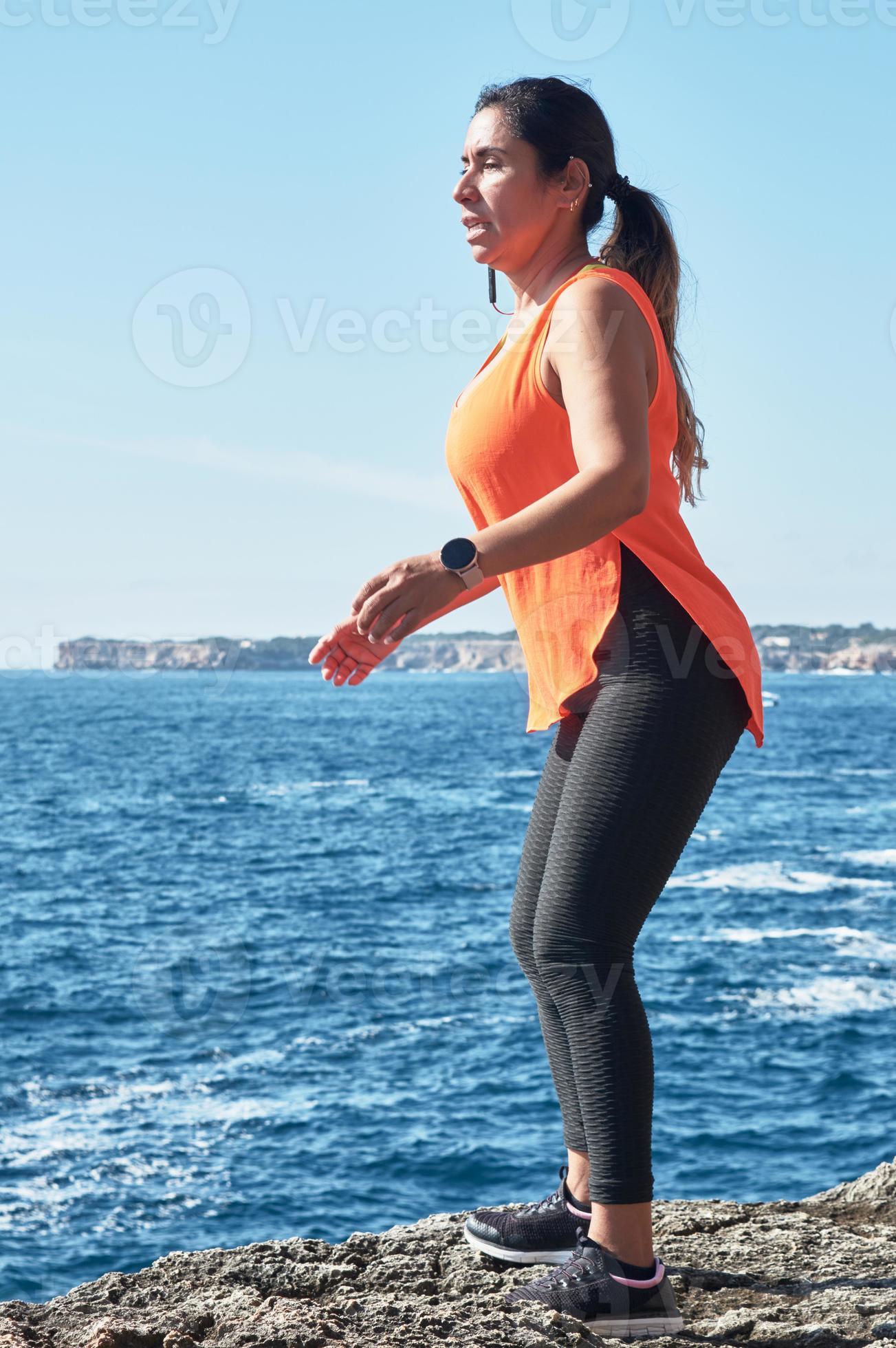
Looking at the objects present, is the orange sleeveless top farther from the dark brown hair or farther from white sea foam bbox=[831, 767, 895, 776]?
white sea foam bbox=[831, 767, 895, 776]

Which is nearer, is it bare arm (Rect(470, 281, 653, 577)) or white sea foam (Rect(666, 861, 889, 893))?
bare arm (Rect(470, 281, 653, 577))

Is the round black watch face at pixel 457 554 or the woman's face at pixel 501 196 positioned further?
the woman's face at pixel 501 196

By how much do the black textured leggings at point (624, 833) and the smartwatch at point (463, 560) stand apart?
0.44m

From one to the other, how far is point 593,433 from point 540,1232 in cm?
178

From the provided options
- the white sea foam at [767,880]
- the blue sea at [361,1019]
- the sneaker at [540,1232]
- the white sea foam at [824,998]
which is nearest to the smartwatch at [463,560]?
the sneaker at [540,1232]

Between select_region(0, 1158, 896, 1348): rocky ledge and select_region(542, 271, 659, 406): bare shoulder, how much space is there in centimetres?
180

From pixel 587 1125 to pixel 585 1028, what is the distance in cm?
19

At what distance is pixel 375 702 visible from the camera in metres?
146

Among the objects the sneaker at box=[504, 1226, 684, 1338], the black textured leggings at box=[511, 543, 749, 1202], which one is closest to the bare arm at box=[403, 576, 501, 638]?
the black textured leggings at box=[511, 543, 749, 1202]

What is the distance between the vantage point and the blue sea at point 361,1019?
17422mm

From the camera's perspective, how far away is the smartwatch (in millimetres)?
2107

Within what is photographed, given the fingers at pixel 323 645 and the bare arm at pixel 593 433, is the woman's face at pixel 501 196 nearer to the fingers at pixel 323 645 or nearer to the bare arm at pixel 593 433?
the bare arm at pixel 593 433

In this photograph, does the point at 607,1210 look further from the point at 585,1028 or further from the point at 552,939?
the point at 552,939

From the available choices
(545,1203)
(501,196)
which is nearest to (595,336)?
(501,196)
